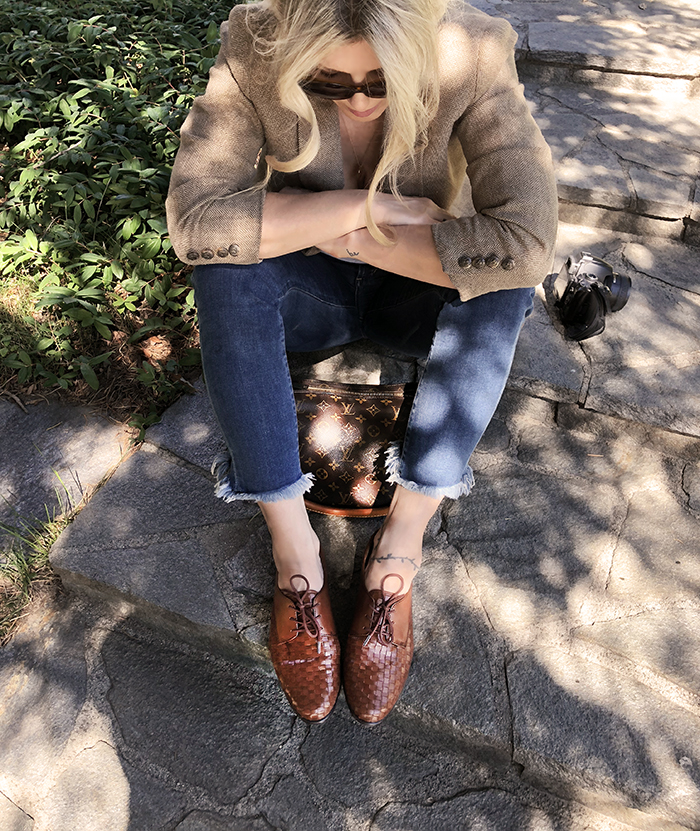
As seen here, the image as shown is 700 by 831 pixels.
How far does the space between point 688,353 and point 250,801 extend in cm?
198

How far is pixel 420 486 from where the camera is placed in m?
1.63

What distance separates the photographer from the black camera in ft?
7.46

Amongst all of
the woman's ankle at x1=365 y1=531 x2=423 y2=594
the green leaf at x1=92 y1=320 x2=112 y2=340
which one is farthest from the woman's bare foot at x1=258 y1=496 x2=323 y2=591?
the green leaf at x1=92 y1=320 x2=112 y2=340

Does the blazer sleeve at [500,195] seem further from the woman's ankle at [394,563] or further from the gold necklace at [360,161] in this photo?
the woman's ankle at [394,563]

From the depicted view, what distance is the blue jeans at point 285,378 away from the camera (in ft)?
5.00

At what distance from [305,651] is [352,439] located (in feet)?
1.98

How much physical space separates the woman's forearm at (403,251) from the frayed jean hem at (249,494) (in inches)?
22.3

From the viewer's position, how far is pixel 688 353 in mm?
2303

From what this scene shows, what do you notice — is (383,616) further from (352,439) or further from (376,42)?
(376,42)

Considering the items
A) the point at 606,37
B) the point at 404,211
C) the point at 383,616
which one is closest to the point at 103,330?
the point at 404,211

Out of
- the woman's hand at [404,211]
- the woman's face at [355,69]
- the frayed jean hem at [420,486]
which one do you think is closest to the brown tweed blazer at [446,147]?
the woman's hand at [404,211]

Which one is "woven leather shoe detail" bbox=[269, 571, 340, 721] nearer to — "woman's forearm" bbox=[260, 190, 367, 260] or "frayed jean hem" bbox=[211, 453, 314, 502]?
"frayed jean hem" bbox=[211, 453, 314, 502]

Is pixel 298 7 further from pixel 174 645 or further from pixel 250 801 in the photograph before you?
pixel 250 801

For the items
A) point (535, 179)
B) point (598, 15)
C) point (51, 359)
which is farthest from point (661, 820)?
point (598, 15)
